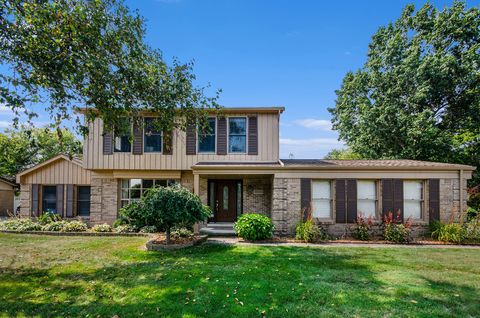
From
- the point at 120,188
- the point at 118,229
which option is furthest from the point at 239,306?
the point at 120,188

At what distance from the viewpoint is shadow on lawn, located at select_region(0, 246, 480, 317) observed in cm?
448

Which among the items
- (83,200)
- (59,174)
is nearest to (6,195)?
(59,174)

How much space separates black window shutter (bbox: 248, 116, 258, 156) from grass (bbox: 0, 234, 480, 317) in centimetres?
542

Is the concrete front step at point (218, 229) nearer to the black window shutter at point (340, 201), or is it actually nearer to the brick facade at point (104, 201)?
the black window shutter at point (340, 201)

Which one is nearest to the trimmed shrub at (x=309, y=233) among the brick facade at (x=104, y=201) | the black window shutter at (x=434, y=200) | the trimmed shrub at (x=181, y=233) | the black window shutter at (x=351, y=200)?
the black window shutter at (x=351, y=200)

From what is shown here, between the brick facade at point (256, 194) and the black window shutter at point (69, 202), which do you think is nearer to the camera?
the brick facade at point (256, 194)

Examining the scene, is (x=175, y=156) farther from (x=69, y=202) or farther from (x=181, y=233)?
(x=69, y=202)

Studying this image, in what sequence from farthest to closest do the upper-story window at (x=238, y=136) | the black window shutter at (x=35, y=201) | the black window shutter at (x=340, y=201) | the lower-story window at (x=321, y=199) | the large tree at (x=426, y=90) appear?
the large tree at (x=426, y=90) < the black window shutter at (x=35, y=201) < the upper-story window at (x=238, y=136) < the lower-story window at (x=321, y=199) < the black window shutter at (x=340, y=201)

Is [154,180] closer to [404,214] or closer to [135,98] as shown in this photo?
[135,98]

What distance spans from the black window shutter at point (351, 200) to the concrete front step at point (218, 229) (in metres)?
4.79

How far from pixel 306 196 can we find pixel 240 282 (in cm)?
635

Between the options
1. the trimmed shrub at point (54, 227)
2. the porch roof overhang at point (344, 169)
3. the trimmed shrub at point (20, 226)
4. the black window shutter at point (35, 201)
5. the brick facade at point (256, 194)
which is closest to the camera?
the porch roof overhang at point (344, 169)

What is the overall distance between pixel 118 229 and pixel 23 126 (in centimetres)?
706

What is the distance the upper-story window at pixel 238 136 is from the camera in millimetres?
13305
